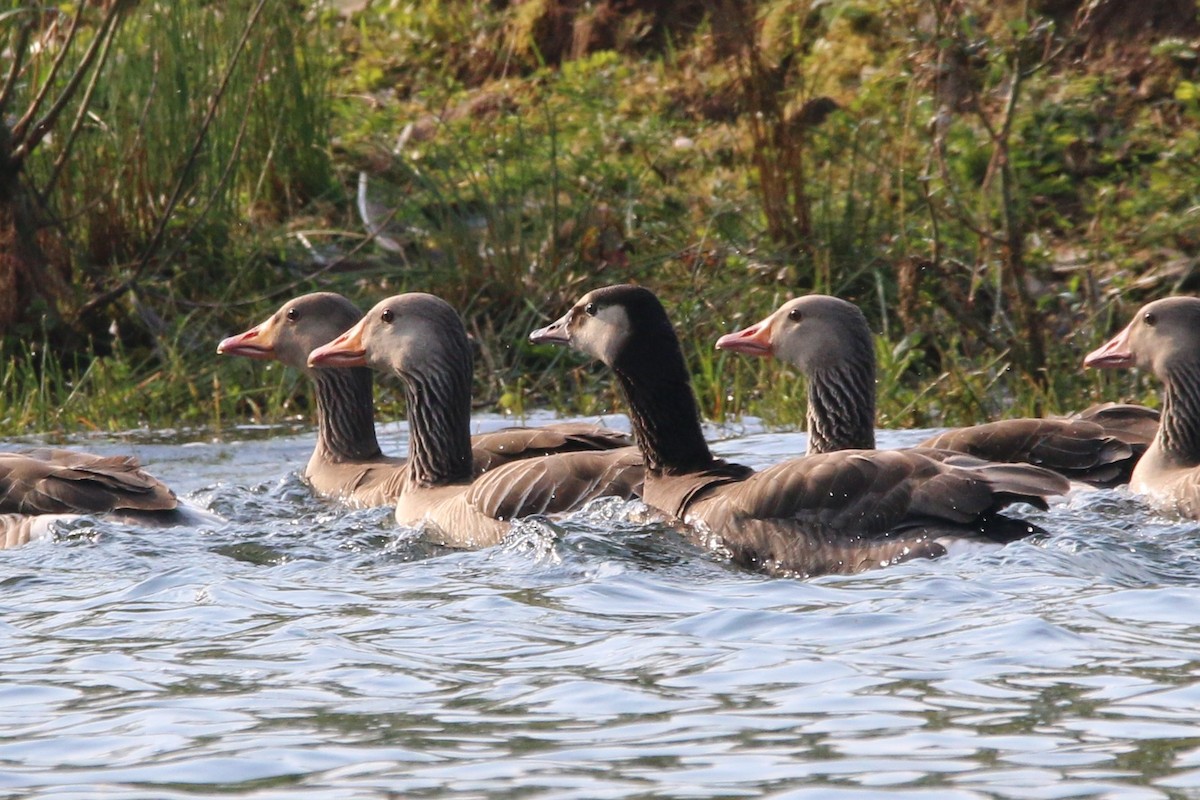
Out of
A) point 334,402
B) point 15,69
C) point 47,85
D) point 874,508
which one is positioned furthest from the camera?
point 47,85

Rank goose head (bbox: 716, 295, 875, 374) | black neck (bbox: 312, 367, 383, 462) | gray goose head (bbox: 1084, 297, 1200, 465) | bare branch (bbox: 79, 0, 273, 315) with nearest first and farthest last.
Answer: gray goose head (bbox: 1084, 297, 1200, 465), goose head (bbox: 716, 295, 875, 374), black neck (bbox: 312, 367, 383, 462), bare branch (bbox: 79, 0, 273, 315)

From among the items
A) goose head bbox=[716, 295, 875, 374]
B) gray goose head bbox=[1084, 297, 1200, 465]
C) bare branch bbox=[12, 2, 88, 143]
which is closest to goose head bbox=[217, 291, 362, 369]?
goose head bbox=[716, 295, 875, 374]

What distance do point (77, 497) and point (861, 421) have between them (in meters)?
3.63

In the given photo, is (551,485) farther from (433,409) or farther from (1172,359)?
(1172,359)

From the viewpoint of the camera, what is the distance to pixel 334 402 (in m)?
10.4

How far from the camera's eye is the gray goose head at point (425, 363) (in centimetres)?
944

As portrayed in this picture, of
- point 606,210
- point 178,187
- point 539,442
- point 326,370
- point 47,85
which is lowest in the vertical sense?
point 539,442

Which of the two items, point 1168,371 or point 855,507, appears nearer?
point 855,507

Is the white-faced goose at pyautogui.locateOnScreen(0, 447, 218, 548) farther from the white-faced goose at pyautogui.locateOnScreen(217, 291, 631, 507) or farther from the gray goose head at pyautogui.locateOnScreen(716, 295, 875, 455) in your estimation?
A: the gray goose head at pyautogui.locateOnScreen(716, 295, 875, 455)

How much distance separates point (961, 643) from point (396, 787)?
79.9 inches

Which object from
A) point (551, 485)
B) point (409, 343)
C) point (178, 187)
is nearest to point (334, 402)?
point (409, 343)

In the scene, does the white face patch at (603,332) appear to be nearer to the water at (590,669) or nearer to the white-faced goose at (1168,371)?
the water at (590,669)

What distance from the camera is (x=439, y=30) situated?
18859 millimetres

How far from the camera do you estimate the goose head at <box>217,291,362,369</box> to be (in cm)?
1054
